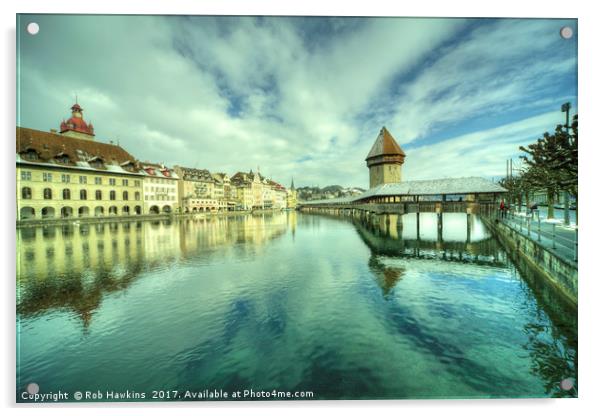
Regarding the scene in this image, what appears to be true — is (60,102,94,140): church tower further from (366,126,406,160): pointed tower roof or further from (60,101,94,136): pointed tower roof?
(366,126,406,160): pointed tower roof

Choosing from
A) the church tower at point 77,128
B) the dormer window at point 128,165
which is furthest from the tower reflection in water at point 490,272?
the church tower at point 77,128

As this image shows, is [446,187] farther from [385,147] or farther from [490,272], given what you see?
[385,147]

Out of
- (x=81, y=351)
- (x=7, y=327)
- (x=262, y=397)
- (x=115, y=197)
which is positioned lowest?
(x=262, y=397)

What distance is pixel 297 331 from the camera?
7199 millimetres

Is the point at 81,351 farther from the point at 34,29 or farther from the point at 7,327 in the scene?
the point at 34,29

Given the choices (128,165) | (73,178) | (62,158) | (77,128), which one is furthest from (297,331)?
(77,128)

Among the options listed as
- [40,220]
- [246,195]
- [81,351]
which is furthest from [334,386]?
[246,195]

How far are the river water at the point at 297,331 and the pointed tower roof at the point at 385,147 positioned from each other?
39.9 m

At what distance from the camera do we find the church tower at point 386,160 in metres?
50.6

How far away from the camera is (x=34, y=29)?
6309 mm

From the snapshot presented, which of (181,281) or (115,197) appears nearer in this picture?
(181,281)

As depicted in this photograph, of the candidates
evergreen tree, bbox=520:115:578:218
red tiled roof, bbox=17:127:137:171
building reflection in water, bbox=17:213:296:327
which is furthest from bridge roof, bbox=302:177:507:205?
red tiled roof, bbox=17:127:137:171

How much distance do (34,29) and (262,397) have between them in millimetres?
10291

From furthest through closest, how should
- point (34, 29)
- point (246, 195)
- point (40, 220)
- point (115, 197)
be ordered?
point (246, 195), point (115, 197), point (40, 220), point (34, 29)
